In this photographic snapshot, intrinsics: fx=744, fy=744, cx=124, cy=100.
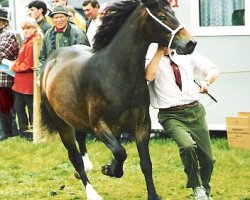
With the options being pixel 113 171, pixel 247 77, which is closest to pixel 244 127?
pixel 247 77

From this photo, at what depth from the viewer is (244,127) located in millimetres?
10117

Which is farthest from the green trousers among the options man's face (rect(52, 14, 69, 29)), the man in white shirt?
man's face (rect(52, 14, 69, 29))

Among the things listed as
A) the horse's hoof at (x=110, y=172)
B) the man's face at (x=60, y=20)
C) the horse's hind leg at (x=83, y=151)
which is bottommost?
the horse's hind leg at (x=83, y=151)

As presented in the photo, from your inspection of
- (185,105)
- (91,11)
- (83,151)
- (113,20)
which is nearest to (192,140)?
(185,105)

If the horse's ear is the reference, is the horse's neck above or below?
below

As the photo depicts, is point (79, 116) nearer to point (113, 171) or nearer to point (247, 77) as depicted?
point (113, 171)

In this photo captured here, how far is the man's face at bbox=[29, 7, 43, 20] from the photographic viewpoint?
1164 cm

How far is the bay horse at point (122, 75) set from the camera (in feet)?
21.7

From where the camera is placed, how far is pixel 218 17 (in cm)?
1104

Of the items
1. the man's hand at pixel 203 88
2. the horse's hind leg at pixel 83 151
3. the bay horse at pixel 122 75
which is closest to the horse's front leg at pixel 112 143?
the bay horse at pixel 122 75

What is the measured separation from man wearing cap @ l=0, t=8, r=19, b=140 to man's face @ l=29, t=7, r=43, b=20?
1.31ft

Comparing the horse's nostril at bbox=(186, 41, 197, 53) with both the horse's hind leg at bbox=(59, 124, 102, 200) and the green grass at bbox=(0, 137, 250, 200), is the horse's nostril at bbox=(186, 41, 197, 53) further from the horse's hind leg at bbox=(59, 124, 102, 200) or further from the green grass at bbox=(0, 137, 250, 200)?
the horse's hind leg at bbox=(59, 124, 102, 200)

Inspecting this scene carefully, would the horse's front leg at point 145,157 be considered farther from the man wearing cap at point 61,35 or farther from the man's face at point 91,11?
the man's face at point 91,11

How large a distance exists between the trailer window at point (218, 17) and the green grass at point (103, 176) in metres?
1.62
